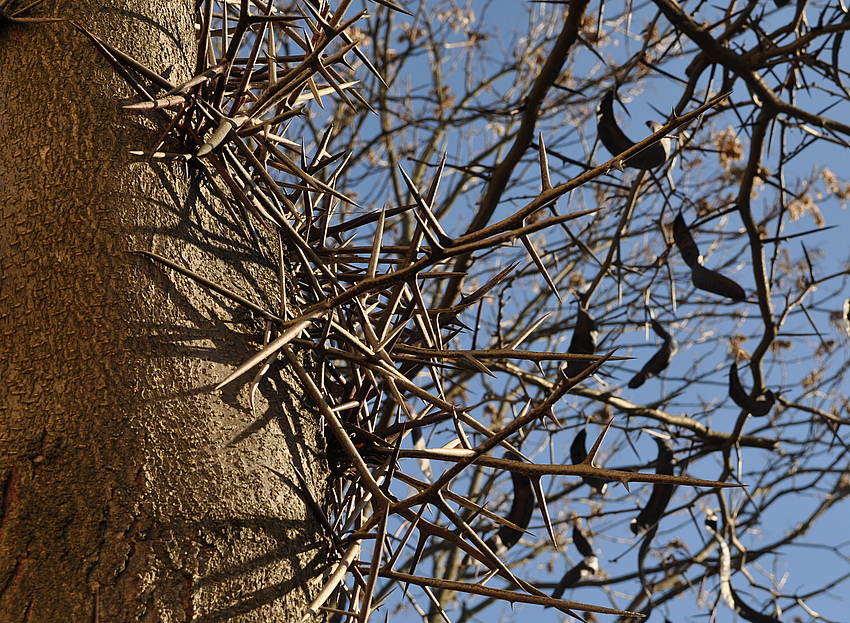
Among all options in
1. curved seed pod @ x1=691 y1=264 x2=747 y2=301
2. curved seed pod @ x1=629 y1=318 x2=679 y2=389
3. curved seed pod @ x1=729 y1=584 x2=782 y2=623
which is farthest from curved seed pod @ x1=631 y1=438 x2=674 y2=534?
curved seed pod @ x1=691 y1=264 x2=747 y2=301

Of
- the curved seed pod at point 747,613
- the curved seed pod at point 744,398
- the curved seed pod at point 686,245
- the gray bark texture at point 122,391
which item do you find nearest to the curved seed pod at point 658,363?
the curved seed pod at point 744,398

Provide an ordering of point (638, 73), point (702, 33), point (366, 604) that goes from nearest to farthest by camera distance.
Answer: point (366, 604) < point (702, 33) < point (638, 73)

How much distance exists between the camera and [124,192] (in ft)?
2.05

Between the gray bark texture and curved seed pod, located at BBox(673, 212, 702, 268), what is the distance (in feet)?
4.05

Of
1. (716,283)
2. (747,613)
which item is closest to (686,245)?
(716,283)

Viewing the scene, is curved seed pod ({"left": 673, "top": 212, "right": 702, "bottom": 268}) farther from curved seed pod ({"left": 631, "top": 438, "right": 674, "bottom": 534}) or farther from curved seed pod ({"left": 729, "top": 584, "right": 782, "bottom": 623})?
curved seed pod ({"left": 729, "top": 584, "right": 782, "bottom": 623})

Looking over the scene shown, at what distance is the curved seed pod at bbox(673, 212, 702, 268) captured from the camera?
1.68 metres

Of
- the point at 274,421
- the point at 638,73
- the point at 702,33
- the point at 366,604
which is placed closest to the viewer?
the point at 366,604

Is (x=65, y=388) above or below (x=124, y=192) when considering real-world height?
below

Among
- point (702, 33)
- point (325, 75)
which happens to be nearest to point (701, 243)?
point (702, 33)

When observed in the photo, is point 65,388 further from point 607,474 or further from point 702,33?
point 702,33

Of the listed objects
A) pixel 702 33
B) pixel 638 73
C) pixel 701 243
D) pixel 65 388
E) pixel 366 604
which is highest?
pixel 638 73

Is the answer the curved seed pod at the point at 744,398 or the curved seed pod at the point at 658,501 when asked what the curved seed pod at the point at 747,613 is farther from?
the curved seed pod at the point at 744,398

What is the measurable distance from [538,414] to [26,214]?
18.2 inches
